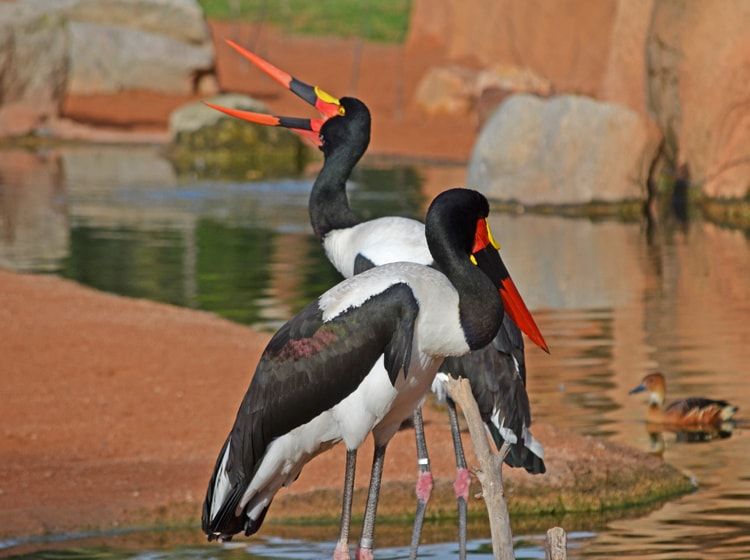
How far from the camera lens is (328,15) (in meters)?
50.2

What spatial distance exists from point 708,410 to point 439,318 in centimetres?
373

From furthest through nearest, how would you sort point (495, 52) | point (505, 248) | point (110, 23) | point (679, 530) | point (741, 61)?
point (495, 52) < point (110, 23) < point (741, 61) < point (505, 248) < point (679, 530)

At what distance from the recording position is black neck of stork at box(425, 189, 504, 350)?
19.6 ft

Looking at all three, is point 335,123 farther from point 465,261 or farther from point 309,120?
point 465,261

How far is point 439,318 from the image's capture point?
6.01m

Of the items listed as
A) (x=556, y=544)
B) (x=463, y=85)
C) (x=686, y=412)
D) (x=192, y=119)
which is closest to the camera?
(x=556, y=544)

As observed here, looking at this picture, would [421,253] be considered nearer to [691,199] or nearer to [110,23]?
[691,199]

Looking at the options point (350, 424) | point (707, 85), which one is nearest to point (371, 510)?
point (350, 424)

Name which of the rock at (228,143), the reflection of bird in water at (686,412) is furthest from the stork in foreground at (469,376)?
the rock at (228,143)

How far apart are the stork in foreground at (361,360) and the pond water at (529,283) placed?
1102 mm

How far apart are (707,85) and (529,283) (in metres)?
5.41

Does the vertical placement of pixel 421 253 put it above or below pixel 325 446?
above

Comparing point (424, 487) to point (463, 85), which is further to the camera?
point (463, 85)

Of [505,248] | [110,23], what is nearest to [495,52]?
[110,23]
